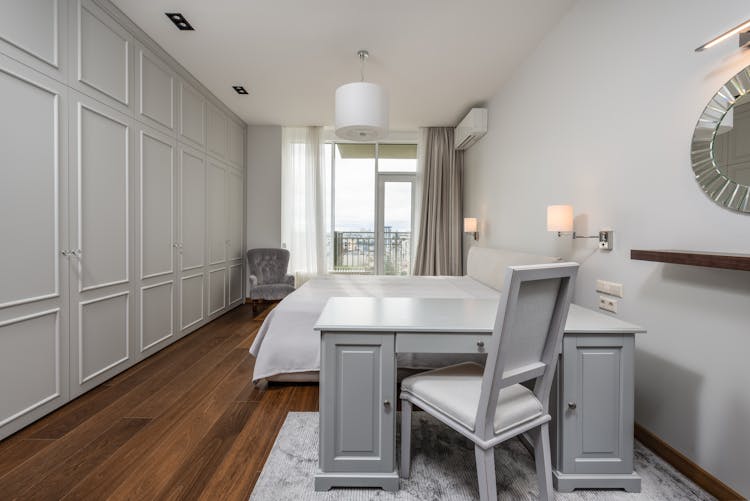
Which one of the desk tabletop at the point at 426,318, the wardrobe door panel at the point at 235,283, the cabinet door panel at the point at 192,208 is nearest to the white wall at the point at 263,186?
the wardrobe door panel at the point at 235,283

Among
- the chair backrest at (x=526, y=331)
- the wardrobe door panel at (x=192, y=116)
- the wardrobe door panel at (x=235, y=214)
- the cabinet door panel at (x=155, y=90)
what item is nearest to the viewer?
the chair backrest at (x=526, y=331)

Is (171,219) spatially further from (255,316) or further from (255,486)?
(255,486)

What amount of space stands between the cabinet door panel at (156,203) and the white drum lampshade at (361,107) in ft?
5.19

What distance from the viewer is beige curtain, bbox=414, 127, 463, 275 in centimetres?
523

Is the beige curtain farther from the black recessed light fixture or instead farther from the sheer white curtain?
the black recessed light fixture

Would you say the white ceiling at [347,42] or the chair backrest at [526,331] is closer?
the chair backrest at [526,331]

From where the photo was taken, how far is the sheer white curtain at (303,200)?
5.27 metres

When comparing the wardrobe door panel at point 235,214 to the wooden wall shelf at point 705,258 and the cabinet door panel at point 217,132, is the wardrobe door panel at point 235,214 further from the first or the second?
the wooden wall shelf at point 705,258

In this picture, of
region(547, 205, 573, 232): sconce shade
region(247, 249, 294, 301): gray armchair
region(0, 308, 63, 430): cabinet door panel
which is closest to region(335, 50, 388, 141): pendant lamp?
region(547, 205, 573, 232): sconce shade

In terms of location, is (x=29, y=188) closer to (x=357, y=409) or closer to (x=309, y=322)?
(x=309, y=322)

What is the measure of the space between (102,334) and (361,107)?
250 cm

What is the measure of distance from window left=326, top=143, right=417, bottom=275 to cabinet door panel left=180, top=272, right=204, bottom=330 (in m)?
2.09

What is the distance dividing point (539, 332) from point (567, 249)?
151 centimetres

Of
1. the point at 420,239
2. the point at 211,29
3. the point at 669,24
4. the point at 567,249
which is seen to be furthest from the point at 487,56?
the point at 420,239
